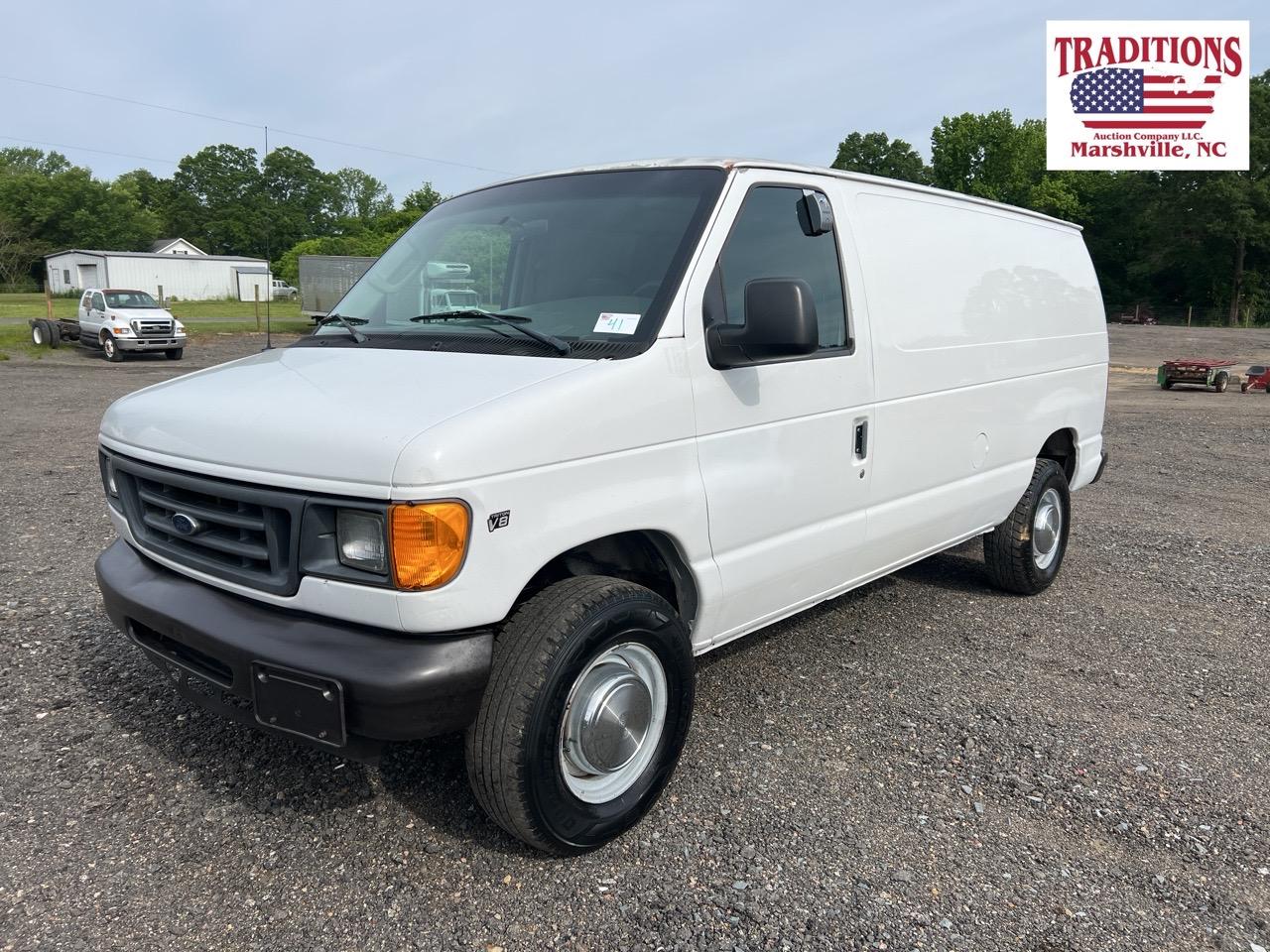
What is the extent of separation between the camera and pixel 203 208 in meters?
102

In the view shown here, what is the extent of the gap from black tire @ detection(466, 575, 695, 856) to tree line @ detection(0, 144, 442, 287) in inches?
2091

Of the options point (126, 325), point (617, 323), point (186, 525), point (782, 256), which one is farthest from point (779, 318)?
point (126, 325)

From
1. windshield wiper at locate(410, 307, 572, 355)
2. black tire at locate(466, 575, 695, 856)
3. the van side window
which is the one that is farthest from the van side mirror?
black tire at locate(466, 575, 695, 856)

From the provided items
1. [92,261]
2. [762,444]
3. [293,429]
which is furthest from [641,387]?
[92,261]

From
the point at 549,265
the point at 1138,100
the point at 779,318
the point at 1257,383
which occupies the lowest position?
the point at 1257,383

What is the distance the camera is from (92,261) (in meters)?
62.6

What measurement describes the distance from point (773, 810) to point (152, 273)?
2725 inches

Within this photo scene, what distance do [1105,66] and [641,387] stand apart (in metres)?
33.2

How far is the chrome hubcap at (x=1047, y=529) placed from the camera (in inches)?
218

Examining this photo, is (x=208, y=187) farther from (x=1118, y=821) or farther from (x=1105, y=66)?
(x=1118, y=821)

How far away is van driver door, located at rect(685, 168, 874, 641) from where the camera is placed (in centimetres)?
324

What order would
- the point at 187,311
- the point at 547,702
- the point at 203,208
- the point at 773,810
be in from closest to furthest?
the point at 547,702 < the point at 773,810 < the point at 187,311 < the point at 203,208

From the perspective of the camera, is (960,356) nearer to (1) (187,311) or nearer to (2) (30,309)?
(2) (30,309)

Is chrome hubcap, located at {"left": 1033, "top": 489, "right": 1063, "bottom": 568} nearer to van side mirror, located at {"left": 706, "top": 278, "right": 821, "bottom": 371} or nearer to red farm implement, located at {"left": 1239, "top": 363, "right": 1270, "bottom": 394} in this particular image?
van side mirror, located at {"left": 706, "top": 278, "right": 821, "bottom": 371}
